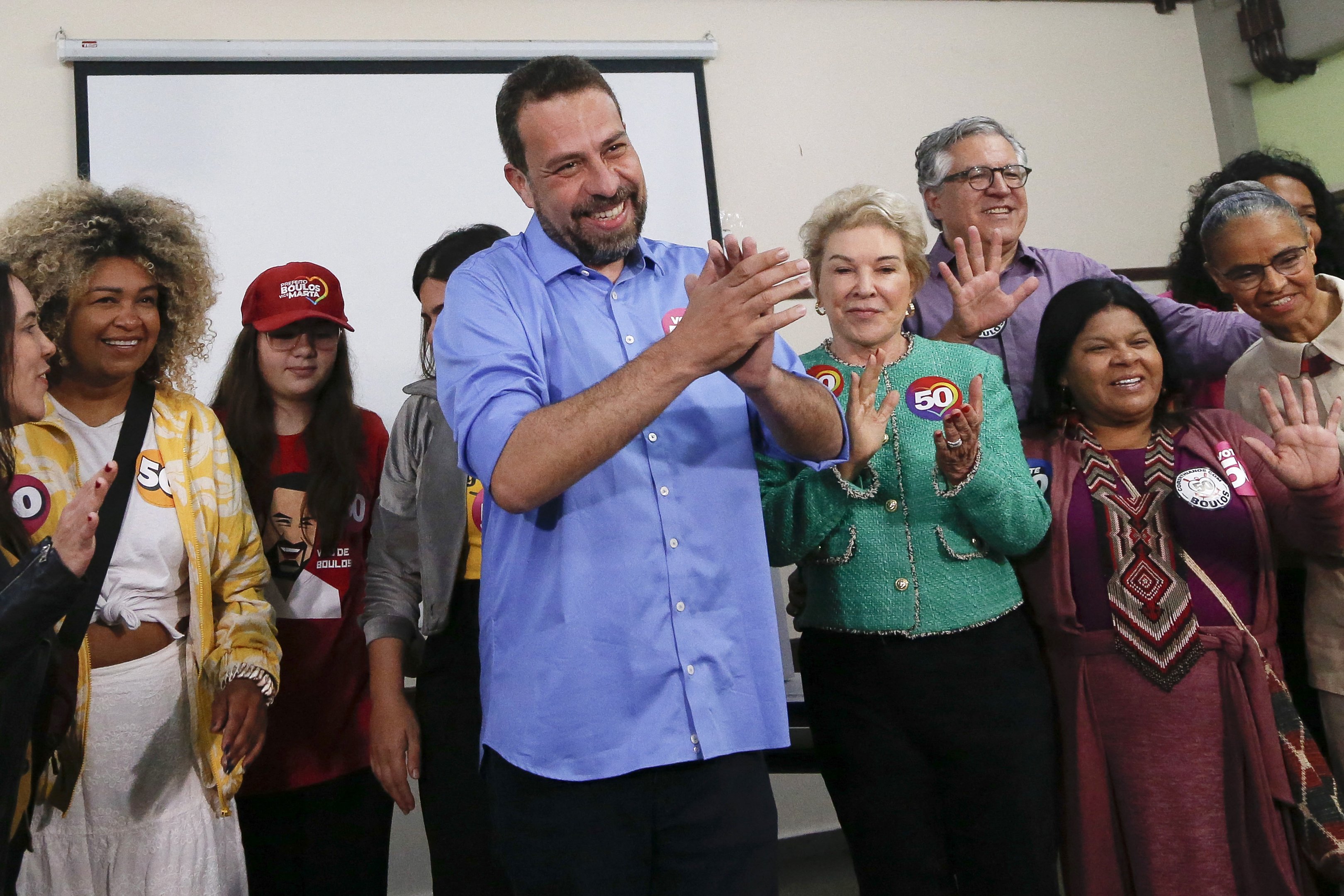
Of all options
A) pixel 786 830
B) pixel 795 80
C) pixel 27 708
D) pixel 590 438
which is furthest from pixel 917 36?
pixel 27 708

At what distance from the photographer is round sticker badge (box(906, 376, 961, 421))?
1.84m

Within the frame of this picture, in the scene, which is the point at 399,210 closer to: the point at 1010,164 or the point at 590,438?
the point at 1010,164

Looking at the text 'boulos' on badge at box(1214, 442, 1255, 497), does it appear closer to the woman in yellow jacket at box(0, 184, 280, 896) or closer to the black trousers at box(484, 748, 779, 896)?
the black trousers at box(484, 748, 779, 896)

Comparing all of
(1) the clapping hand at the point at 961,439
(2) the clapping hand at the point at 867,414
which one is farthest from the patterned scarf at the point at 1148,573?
(2) the clapping hand at the point at 867,414

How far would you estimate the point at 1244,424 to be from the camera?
202 cm

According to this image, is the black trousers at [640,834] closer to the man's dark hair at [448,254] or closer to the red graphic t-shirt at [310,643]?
the red graphic t-shirt at [310,643]

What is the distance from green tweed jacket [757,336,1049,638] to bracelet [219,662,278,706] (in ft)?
2.88

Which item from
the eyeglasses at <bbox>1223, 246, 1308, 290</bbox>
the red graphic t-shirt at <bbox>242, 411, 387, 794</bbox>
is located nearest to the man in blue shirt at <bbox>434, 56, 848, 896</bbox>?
the red graphic t-shirt at <bbox>242, 411, 387, 794</bbox>

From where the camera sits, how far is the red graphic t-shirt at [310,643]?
2.02m

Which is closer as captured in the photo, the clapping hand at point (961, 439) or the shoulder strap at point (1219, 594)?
the clapping hand at point (961, 439)

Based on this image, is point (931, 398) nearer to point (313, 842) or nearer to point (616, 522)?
point (616, 522)

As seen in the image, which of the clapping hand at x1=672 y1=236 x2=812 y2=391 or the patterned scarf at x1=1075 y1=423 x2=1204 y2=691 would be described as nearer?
the clapping hand at x1=672 y1=236 x2=812 y2=391

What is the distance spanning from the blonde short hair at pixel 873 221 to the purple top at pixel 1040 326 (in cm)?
15

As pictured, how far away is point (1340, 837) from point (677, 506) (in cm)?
133
